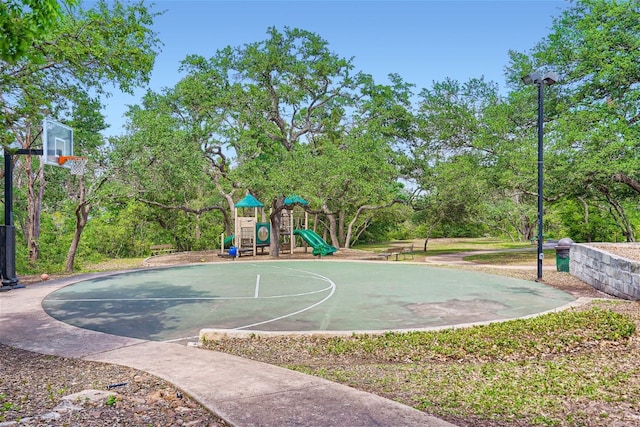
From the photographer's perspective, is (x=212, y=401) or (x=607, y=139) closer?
(x=212, y=401)

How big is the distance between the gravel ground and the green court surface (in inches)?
85.4

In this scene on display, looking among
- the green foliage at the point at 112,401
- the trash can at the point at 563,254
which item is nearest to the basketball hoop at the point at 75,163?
Answer: the green foliage at the point at 112,401

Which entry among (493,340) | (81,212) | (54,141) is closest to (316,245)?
(81,212)

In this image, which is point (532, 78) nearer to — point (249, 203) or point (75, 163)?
point (75, 163)

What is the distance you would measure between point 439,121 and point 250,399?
26.7 metres

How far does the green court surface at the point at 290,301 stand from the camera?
8781mm

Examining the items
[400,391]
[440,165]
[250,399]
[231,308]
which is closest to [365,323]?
[231,308]

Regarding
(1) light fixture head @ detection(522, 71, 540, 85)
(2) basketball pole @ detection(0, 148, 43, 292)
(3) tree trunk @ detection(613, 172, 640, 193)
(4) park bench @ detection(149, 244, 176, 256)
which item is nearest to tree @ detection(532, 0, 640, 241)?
(3) tree trunk @ detection(613, 172, 640, 193)

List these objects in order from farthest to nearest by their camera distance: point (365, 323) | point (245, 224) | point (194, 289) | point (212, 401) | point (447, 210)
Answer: point (447, 210) → point (245, 224) → point (194, 289) → point (365, 323) → point (212, 401)

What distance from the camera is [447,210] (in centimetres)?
3141

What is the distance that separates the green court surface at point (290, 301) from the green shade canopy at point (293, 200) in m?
8.09

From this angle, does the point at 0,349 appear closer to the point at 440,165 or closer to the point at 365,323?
the point at 365,323

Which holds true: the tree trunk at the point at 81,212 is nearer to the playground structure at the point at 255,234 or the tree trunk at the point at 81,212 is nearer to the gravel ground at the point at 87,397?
the playground structure at the point at 255,234

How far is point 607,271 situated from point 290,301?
851 centimetres
